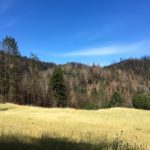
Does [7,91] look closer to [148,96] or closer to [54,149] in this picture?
[148,96]

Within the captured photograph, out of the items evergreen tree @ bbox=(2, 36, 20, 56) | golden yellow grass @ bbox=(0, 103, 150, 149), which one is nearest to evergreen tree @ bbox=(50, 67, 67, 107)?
evergreen tree @ bbox=(2, 36, 20, 56)

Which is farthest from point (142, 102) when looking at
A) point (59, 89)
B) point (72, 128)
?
point (72, 128)

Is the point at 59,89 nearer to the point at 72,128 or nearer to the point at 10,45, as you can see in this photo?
the point at 10,45

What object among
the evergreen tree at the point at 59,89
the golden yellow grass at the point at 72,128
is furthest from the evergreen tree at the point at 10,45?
the golden yellow grass at the point at 72,128

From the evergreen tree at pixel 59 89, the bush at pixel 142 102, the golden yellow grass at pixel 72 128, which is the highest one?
the evergreen tree at pixel 59 89

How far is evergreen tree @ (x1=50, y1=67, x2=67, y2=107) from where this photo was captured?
89.8 meters

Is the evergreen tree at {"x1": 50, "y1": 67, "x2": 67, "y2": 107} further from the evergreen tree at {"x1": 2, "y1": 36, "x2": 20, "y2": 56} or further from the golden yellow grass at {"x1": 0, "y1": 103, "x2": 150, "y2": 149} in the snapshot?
the golden yellow grass at {"x1": 0, "y1": 103, "x2": 150, "y2": 149}

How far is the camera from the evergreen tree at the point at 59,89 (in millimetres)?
89812

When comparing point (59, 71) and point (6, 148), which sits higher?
point (59, 71)

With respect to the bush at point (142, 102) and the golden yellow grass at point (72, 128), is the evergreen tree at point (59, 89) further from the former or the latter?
the golden yellow grass at point (72, 128)

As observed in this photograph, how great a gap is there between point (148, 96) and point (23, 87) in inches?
1492

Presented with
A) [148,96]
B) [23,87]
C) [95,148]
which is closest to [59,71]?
[23,87]

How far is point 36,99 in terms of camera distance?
3871 inches

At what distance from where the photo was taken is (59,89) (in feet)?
301
